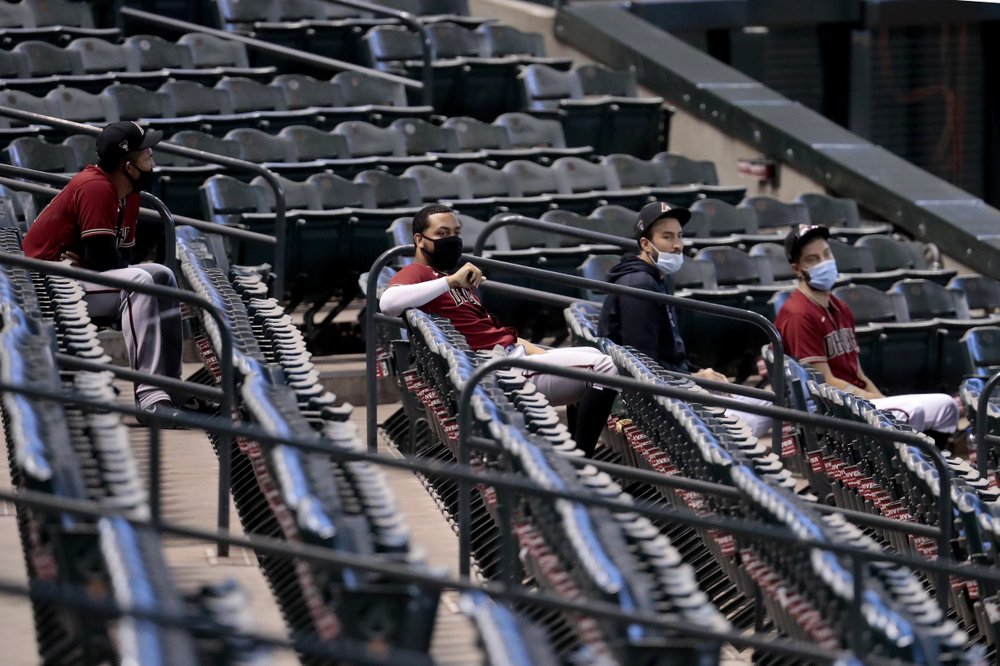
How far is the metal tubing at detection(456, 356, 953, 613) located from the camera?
A: 17.0 feet


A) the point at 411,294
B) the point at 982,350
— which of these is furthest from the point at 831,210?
the point at 411,294

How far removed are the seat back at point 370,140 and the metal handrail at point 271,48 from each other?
2.85 feet

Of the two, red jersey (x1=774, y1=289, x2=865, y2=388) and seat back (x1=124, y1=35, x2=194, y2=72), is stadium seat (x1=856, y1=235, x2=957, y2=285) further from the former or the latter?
seat back (x1=124, y1=35, x2=194, y2=72)

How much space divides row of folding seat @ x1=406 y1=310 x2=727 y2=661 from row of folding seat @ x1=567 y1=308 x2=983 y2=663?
10.8 inches

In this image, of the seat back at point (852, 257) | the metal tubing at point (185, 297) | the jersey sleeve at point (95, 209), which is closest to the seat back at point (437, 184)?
the seat back at point (852, 257)

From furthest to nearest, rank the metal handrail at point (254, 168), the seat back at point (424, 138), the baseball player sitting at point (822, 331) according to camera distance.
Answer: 1. the seat back at point (424, 138)
2. the metal handrail at point (254, 168)
3. the baseball player sitting at point (822, 331)

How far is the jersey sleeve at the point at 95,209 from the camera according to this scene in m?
6.25

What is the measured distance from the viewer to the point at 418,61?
10.9 metres

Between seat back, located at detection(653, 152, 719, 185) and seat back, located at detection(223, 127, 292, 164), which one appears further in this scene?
seat back, located at detection(653, 152, 719, 185)

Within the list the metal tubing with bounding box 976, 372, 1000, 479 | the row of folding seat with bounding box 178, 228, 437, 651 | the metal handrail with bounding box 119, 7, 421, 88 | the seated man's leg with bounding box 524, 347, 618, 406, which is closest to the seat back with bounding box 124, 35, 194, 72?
the metal handrail with bounding box 119, 7, 421, 88

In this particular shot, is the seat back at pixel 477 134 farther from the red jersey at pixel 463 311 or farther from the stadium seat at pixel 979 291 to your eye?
Answer: the red jersey at pixel 463 311

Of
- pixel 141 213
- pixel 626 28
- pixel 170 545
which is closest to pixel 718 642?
pixel 170 545

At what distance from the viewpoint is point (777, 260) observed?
8773 millimetres

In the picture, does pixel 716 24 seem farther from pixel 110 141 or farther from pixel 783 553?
pixel 783 553
